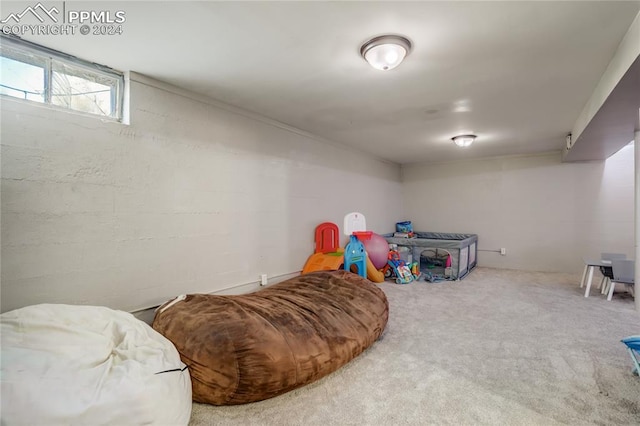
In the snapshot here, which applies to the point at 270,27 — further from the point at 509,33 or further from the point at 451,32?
the point at 509,33

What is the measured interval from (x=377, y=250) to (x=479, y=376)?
2.91 meters

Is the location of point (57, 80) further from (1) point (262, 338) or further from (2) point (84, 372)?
(1) point (262, 338)

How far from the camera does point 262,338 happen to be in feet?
6.23

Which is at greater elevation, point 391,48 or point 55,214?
point 391,48

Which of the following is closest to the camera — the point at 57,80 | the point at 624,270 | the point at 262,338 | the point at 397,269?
the point at 262,338

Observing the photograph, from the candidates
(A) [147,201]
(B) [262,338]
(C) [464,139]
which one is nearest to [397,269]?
(C) [464,139]

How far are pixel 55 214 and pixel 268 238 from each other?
2059mm

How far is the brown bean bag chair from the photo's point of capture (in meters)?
1.79

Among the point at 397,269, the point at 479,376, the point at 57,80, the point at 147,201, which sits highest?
the point at 57,80

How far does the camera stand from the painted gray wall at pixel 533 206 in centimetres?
517

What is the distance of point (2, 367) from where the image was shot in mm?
1257

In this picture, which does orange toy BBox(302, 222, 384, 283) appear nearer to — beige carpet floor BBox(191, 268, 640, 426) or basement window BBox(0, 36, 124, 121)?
beige carpet floor BBox(191, 268, 640, 426)

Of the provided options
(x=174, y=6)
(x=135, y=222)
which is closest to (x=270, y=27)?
(x=174, y=6)

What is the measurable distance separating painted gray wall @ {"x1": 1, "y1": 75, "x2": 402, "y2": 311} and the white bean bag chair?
574 mm
